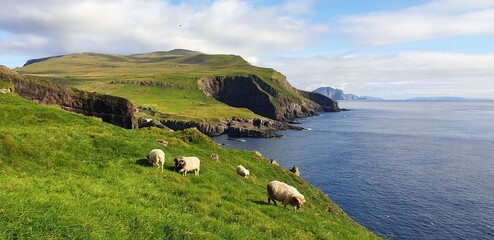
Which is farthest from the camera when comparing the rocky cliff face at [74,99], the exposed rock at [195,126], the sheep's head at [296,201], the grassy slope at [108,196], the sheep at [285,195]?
the exposed rock at [195,126]

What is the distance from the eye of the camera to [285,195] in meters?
26.1

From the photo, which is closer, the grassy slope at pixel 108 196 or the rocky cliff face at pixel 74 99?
the grassy slope at pixel 108 196

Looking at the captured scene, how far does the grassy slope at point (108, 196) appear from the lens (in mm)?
12992

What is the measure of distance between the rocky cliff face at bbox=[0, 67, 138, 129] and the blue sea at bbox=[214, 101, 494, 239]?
51117 mm

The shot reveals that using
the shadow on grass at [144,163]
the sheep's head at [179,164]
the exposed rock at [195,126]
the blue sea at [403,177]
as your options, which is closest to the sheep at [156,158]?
the shadow on grass at [144,163]

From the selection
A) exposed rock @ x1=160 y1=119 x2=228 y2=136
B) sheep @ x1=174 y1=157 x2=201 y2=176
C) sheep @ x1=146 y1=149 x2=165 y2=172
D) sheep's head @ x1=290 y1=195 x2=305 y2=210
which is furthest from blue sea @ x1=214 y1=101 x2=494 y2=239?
sheep @ x1=146 y1=149 x2=165 y2=172

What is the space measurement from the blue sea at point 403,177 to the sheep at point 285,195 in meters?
44.3

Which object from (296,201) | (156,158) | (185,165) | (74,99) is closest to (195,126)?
(74,99)

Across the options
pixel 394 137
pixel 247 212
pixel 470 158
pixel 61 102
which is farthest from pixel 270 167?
pixel 394 137

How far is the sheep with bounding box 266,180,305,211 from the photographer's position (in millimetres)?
25844

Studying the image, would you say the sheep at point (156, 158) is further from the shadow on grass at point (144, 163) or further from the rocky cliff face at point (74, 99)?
the rocky cliff face at point (74, 99)

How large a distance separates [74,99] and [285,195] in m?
52.0

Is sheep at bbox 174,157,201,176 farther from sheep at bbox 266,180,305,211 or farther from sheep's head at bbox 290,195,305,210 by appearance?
sheep's head at bbox 290,195,305,210

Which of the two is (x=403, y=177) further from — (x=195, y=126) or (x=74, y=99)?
(x=195, y=126)
